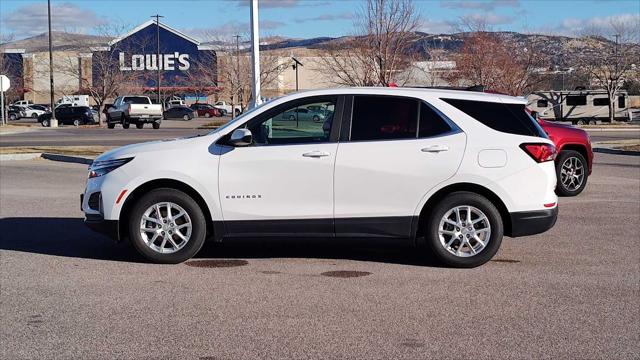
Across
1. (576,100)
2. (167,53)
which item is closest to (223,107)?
(167,53)

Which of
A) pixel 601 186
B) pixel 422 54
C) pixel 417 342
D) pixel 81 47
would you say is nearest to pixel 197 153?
pixel 417 342

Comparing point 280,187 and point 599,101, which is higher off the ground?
point 599,101

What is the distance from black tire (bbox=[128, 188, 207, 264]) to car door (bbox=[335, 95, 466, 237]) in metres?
1.40

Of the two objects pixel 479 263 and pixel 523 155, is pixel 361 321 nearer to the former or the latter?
pixel 479 263

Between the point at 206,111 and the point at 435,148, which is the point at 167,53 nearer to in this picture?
the point at 206,111

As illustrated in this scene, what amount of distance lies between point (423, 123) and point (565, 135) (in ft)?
21.7

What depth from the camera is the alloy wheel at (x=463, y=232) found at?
7.91 meters

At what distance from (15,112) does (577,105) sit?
50.3m

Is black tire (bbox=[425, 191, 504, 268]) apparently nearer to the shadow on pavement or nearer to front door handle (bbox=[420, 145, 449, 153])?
the shadow on pavement

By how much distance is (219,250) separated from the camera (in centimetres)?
900

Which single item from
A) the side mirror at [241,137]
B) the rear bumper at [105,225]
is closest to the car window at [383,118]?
the side mirror at [241,137]

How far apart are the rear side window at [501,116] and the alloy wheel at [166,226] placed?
294cm

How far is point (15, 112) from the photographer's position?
74.7 meters

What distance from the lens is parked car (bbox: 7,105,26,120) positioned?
74144mm
